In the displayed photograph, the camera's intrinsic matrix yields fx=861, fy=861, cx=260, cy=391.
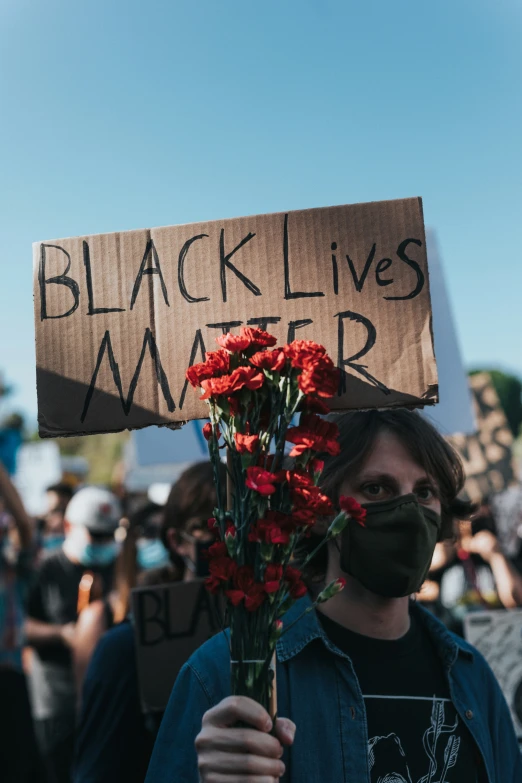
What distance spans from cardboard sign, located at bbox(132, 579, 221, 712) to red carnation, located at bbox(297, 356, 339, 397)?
1408 mm

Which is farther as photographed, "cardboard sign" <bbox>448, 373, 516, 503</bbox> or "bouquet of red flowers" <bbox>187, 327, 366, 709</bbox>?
"cardboard sign" <bbox>448, 373, 516, 503</bbox>

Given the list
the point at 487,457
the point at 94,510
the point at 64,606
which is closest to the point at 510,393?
the point at 487,457

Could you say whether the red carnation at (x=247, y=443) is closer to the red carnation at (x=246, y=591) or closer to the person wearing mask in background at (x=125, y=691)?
the red carnation at (x=246, y=591)

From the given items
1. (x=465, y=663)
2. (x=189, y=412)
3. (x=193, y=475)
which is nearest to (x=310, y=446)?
(x=189, y=412)

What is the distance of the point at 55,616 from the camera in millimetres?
5355

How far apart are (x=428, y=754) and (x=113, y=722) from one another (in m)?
1.26

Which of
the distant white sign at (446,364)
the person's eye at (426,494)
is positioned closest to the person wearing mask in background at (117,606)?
the distant white sign at (446,364)

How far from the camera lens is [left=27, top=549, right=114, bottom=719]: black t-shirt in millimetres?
5086

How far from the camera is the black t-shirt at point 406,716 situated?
6.03 feet

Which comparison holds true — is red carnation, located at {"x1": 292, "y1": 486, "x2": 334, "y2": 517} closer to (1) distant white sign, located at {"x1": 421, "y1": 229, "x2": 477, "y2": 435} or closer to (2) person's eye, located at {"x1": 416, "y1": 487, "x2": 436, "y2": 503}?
(2) person's eye, located at {"x1": 416, "y1": 487, "x2": 436, "y2": 503}

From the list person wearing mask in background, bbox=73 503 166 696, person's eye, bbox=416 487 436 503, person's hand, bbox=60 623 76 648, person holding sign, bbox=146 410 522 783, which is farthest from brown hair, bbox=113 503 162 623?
person's eye, bbox=416 487 436 503

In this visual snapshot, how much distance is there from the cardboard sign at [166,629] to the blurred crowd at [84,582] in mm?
182

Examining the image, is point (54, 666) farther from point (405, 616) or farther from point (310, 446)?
point (310, 446)

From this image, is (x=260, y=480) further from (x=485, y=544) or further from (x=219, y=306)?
(x=485, y=544)
